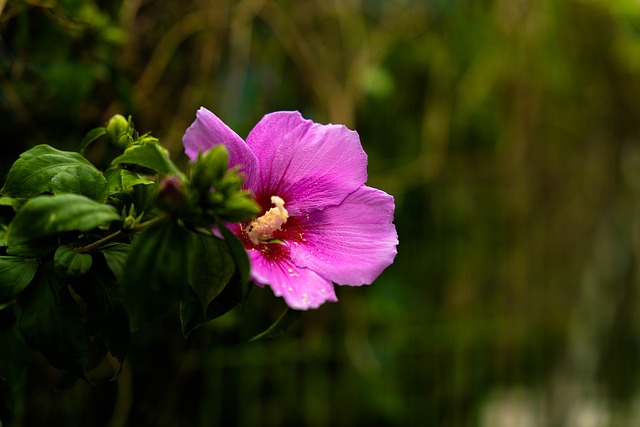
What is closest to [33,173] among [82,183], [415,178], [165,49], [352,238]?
[82,183]

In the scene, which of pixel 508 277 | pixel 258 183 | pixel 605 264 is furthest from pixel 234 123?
pixel 605 264

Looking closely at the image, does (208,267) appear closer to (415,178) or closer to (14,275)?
(14,275)

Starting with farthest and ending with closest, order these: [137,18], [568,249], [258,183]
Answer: [568,249], [137,18], [258,183]

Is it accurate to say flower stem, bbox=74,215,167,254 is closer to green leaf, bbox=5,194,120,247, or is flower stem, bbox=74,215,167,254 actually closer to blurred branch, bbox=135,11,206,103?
green leaf, bbox=5,194,120,247

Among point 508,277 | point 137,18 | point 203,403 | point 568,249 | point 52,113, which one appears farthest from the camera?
point 568,249

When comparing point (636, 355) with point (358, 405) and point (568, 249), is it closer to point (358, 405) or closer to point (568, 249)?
point (568, 249)

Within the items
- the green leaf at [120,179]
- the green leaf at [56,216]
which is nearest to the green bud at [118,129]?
the green leaf at [120,179]

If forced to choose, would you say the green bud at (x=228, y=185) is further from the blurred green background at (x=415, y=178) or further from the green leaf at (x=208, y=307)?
the blurred green background at (x=415, y=178)
